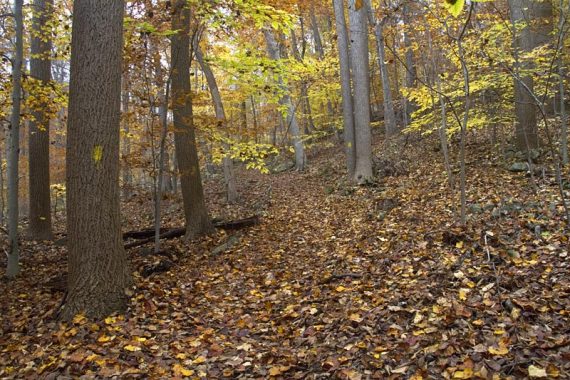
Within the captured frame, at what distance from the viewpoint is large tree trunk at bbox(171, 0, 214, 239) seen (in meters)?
7.03

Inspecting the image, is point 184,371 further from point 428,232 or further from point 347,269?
point 428,232

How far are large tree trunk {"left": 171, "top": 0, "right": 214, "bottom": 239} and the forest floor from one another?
45 centimetres

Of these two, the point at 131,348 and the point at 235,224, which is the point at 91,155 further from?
the point at 235,224

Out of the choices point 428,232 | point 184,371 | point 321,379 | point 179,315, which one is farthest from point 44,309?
point 428,232

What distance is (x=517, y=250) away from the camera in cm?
462

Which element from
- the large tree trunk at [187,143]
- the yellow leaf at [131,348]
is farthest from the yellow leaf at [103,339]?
the large tree trunk at [187,143]

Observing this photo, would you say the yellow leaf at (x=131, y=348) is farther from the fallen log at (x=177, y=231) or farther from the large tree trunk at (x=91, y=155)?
the fallen log at (x=177, y=231)

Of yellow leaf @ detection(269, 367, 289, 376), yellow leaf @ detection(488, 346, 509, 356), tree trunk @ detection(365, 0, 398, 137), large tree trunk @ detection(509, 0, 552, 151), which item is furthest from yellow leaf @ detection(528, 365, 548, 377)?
tree trunk @ detection(365, 0, 398, 137)

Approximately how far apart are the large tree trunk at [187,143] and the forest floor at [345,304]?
1.46 ft

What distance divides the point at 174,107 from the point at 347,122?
236 inches

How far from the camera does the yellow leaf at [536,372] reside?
102 inches

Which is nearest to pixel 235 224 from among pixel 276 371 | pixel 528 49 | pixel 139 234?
pixel 139 234

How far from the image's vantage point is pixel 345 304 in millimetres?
4305

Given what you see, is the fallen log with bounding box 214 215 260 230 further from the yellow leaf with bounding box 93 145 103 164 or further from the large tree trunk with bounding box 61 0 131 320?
the yellow leaf with bounding box 93 145 103 164
